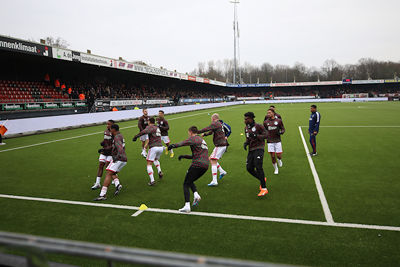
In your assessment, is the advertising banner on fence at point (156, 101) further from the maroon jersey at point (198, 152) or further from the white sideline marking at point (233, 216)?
the maroon jersey at point (198, 152)

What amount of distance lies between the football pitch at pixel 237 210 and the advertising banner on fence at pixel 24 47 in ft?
35.1

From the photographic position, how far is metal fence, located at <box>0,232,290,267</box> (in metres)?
1.34

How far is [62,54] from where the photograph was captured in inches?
858

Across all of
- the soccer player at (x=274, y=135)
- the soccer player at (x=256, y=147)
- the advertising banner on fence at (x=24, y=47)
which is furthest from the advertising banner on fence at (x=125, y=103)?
the soccer player at (x=256, y=147)

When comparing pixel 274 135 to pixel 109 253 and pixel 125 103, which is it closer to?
pixel 109 253

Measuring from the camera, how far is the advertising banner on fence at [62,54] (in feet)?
69.4

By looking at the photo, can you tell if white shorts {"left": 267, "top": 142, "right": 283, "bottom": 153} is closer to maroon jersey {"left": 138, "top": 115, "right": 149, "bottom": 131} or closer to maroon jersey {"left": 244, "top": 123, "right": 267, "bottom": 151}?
maroon jersey {"left": 244, "top": 123, "right": 267, "bottom": 151}

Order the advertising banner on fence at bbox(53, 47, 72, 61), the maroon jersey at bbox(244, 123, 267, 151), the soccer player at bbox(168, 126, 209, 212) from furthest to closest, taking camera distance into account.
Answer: the advertising banner on fence at bbox(53, 47, 72, 61) < the maroon jersey at bbox(244, 123, 267, 151) < the soccer player at bbox(168, 126, 209, 212)

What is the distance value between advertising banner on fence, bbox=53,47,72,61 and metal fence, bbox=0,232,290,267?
922 inches

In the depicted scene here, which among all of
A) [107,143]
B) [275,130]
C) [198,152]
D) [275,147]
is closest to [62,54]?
[107,143]

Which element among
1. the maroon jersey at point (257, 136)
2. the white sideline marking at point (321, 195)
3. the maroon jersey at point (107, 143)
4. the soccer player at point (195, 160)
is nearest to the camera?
the white sideline marking at point (321, 195)

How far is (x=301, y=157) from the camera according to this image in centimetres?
1074

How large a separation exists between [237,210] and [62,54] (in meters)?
22.1

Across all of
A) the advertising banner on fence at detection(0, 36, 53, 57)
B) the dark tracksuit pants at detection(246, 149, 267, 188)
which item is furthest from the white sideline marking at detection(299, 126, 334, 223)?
the advertising banner on fence at detection(0, 36, 53, 57)
